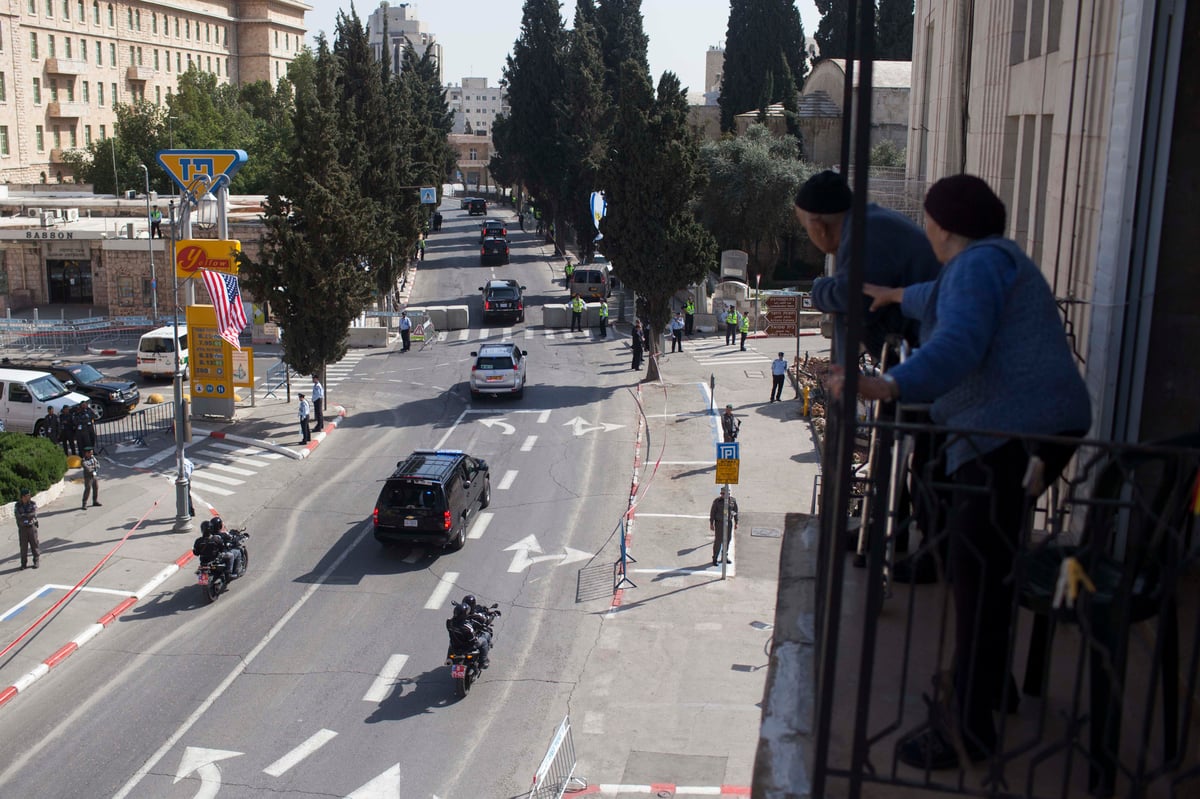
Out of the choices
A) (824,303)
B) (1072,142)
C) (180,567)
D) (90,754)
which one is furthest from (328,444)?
(824,303)

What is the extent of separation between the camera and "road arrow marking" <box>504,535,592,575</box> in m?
20.9

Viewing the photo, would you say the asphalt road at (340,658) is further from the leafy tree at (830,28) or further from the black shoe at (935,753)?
the leafy tree at (830,28)

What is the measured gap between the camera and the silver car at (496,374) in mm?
33031

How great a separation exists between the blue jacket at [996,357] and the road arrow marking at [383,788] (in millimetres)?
10852

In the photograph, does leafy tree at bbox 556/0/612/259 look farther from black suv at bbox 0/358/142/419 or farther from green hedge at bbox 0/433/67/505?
green hedge at bbox 0/433/67/505

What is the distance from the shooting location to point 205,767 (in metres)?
13.8

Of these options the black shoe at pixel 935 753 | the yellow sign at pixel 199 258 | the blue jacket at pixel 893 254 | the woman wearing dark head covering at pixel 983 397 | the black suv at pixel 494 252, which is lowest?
the black suv at pixel 494 252

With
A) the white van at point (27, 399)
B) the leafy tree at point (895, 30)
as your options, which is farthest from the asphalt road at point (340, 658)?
the leafy tree at point (895, 30)

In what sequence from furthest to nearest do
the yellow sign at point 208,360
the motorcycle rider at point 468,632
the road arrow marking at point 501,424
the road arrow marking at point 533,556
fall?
the yellow sign at point 208,360 → the road arrow marking at point 501,424 → the road arrow marking at point 533,556 → the motorcycle rider at point 468,632

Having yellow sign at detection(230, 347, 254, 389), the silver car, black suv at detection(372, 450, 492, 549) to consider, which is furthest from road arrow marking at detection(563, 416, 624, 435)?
black suv at detection(372, 450, 492, 549)

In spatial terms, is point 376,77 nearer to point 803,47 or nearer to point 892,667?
point 803,47

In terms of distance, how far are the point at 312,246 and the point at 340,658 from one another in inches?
623

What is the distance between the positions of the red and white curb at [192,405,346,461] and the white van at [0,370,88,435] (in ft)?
10.5

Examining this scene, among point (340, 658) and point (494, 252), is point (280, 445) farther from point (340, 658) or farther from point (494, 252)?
point (494, 252)
